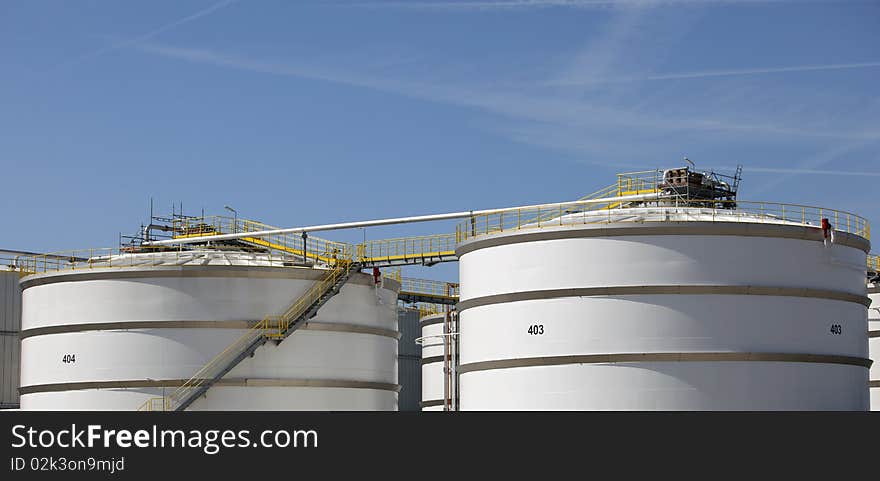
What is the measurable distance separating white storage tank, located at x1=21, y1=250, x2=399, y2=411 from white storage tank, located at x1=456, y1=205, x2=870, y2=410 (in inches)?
318

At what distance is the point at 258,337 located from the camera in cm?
4503

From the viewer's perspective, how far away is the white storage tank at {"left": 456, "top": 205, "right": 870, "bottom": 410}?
38188mm

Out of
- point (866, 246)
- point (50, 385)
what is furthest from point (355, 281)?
point (866, 246)

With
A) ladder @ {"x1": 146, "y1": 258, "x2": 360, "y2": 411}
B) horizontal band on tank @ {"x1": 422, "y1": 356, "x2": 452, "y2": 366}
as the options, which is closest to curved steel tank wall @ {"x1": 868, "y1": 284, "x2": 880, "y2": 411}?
horizontal band on tank @ {"x1": 422, "y1": 356, "x2": 452, "y2": 366}

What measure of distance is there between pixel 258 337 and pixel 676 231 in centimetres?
1513

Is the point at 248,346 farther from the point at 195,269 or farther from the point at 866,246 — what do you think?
the point at 866,246

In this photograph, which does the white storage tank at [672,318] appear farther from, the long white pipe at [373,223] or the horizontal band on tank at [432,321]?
the horizontal band on tank at [432,321]

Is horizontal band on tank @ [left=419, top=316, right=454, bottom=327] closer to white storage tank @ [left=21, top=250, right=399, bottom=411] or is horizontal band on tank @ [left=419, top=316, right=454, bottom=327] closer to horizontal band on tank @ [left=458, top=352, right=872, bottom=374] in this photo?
white storage tank @ [left=21, top=250, right=399, bottom=411]

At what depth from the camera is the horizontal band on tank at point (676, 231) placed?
127ft

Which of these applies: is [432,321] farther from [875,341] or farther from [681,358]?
[681,358]

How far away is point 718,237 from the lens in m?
38.8

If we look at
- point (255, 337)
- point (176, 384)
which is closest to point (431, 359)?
point (255, 337)

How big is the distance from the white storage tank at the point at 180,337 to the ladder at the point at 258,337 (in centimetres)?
24

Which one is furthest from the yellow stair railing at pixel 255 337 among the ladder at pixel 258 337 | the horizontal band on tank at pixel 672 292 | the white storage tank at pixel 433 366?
the white storage tank at pixel 433 366
